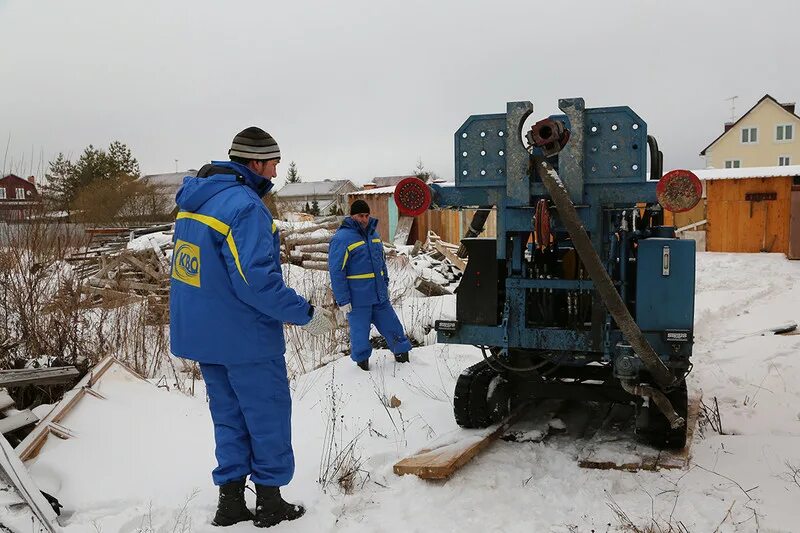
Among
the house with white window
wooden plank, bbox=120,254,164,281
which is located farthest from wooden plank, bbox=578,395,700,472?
the house with white window

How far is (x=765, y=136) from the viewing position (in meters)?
40.3

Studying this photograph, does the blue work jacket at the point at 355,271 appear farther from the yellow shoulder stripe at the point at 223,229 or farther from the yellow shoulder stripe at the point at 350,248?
the yellow shoulder stripe at the point at 223,229

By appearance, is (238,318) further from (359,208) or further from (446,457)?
(359,208)

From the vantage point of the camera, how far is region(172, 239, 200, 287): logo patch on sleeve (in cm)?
332

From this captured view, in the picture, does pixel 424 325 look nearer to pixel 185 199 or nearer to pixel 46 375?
pixel 46 375

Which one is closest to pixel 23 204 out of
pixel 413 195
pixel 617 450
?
pixel 413 195

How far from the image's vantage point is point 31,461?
12.7 ft

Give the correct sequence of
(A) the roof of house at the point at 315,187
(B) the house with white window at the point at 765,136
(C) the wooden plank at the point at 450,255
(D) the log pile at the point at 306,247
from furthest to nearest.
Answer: (A) the roof of house at the point at 315,187 → (B) the house with white window at the point at 765,136 → (D) the log pile at the point at 306,247 → (C) the wooden plank at the point at 450,255

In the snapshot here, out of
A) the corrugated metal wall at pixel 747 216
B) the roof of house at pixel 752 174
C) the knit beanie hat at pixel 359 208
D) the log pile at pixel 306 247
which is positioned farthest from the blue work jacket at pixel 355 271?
the corrugated metal wall at pixel 747 216

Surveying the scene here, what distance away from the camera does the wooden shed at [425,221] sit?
2279 cm

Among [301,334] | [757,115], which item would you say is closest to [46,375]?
[301,334]

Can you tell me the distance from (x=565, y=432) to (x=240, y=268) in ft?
9.97

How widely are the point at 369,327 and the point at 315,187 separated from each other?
213 ft

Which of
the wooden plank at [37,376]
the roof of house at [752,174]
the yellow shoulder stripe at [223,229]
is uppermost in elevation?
the roof of house at [752,174]
